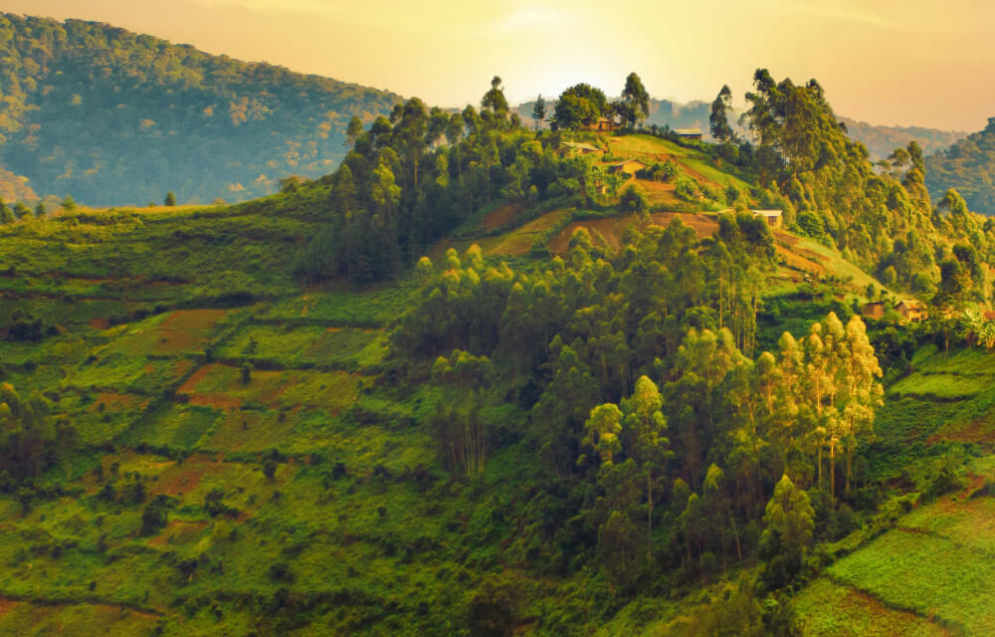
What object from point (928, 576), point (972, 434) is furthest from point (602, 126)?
point (928, 576)

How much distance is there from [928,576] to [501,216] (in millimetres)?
47679

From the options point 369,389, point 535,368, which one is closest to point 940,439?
point 535,368

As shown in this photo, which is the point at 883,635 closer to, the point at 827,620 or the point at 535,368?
the point at 827,620

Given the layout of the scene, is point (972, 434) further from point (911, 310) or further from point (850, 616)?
point (911, 310)

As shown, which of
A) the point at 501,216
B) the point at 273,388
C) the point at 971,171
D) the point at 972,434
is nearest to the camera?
the point at 972,434

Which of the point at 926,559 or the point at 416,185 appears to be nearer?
the point at 926,559

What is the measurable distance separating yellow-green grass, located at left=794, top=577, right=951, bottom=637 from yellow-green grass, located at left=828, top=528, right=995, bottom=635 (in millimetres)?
282

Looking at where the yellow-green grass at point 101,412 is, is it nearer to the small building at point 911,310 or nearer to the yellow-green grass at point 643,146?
the yellow-green grass at point 643,146

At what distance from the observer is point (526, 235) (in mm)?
65812

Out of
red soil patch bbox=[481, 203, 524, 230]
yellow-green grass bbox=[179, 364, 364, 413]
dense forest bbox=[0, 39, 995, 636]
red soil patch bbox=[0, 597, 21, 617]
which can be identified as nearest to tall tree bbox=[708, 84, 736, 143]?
dense forest bbox=[0, 39, 995, 636]

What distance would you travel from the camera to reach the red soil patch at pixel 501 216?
228 ft

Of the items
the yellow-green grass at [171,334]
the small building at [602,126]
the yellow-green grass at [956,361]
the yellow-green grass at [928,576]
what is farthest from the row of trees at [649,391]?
the small building at [602,126]

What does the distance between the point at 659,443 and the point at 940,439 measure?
10.1 m

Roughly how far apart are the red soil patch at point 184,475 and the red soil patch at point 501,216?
26.9 meters
